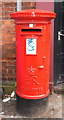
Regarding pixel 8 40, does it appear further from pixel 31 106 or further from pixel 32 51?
pixel 31 106

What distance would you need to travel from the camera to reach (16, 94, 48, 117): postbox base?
3.17m

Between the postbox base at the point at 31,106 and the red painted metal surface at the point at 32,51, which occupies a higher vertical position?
the red painted metal surface at the point at 32,51

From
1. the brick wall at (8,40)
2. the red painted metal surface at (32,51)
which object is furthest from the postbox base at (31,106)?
the brick wall at (8,40)

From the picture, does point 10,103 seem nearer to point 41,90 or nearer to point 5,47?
point 41,90

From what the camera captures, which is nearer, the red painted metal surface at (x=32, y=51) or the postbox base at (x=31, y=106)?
the red painted metal surface at (x=32, y=51)

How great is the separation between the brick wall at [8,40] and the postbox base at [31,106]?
1.03m

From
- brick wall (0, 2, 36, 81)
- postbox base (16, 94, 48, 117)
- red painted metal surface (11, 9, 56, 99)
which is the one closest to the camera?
red painted metal surface (11, 9, 56, 99)

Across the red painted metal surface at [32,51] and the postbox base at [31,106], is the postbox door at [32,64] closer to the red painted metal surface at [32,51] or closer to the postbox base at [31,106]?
the red painted metal surface at [32,51]

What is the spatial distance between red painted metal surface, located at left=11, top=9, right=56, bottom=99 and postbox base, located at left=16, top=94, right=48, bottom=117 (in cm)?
7

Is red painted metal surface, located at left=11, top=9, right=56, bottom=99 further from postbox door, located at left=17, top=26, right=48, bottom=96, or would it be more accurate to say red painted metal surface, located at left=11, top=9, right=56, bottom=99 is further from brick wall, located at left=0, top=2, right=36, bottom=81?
brick wall, located at left=0, top=2, right=36, bottom=81

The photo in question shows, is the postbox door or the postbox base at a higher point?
the postbox door

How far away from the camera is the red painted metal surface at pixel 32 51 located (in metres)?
2.89

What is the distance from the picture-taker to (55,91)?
4.13m

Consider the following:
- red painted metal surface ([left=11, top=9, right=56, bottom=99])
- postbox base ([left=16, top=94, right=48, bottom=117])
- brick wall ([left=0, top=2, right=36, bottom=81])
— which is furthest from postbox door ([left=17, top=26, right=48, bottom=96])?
brick wall ([left=0, top=2, right=36, bottom=81])
